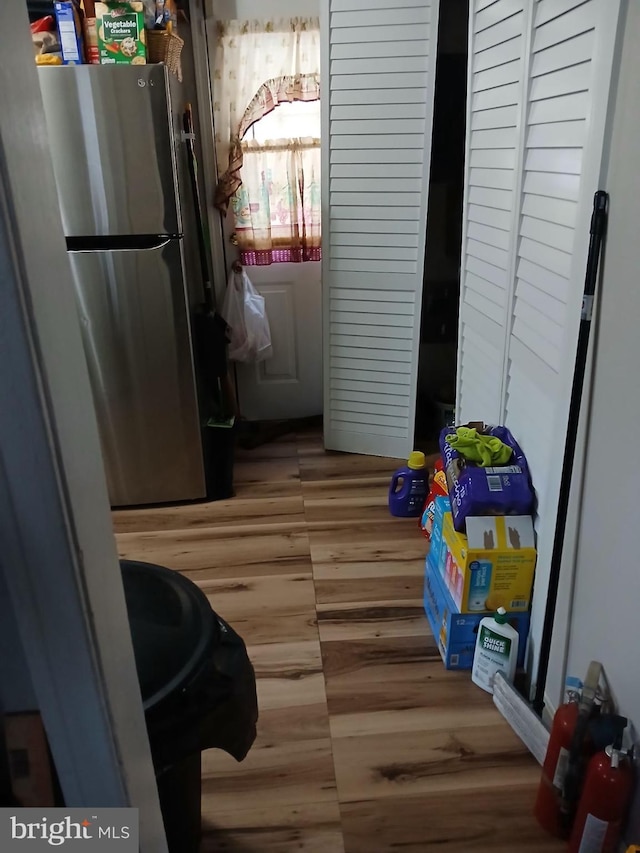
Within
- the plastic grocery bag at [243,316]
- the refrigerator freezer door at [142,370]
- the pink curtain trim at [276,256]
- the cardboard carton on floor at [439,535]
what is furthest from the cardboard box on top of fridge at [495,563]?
the pink curtain trim at [276,256]

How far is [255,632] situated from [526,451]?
3.15 ft

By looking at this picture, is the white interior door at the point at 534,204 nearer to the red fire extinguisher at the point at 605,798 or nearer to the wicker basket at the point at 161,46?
the red fire extinguisher at the point at 605,798

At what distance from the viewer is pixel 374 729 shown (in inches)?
66.4

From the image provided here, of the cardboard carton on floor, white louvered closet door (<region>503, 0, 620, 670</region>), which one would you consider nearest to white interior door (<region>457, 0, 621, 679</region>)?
white louvered closet door (<region>503, 0, 620, 670</region>)

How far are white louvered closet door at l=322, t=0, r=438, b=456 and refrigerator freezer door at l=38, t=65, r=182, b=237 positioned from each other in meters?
0.72

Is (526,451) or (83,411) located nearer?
(83,411)


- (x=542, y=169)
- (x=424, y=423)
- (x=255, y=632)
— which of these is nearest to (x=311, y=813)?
(x=255, y=632)

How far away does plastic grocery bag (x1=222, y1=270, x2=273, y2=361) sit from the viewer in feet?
9.96

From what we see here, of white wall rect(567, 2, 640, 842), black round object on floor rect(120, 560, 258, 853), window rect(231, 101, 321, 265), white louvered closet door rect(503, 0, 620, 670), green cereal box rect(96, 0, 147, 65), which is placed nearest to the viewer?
black round object on floor rect(120, 560, 258, 853)

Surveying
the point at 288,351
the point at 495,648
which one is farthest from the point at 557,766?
the point at 288,351

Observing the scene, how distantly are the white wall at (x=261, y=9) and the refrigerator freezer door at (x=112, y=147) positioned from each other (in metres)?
0.85

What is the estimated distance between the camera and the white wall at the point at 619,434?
3.93ft

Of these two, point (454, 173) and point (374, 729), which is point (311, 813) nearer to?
point (374, 729)
